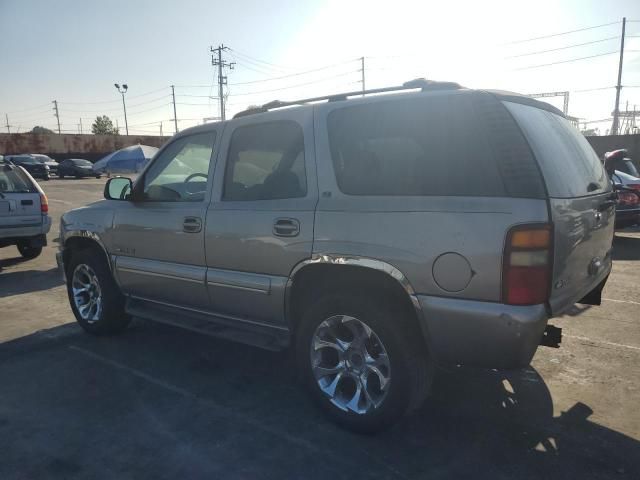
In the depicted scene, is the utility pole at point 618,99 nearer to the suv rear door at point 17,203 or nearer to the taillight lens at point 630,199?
the taillight lens at point 630,199

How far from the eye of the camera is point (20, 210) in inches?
316

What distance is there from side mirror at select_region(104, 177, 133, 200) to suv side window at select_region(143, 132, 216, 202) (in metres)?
0.33

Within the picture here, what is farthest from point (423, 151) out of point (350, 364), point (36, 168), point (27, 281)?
point (36, 168)

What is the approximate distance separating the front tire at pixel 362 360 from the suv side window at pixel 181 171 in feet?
5.12

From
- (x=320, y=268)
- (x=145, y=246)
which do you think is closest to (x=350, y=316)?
(x=320, y=268)

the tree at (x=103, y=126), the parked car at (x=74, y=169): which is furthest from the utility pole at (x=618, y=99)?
the tree at (x=103, y=126)

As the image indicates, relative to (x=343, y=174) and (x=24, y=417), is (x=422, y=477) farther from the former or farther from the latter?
(x=24, y=417)

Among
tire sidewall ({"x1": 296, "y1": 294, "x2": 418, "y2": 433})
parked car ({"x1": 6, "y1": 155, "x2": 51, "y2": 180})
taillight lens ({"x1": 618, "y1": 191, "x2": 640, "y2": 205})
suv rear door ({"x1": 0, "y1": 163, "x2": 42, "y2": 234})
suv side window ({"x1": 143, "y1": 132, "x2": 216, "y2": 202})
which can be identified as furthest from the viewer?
parked car ({"x1": 6, "y1": 155, "x2": 51, "y2": 180})

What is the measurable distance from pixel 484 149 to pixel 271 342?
1.86 meters

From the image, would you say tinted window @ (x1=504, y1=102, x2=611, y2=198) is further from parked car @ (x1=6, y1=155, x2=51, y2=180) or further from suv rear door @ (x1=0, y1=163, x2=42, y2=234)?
parked car @ (x1=6, y1=155, x2=51, y2=180)

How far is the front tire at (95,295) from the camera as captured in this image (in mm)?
4723

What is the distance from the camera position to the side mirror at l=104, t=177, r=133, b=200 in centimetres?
453

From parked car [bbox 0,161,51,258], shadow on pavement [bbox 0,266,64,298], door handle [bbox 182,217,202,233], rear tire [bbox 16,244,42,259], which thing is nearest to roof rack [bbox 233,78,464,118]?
door handle [bbox 182,217,202,233]

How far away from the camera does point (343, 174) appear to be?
309cm
